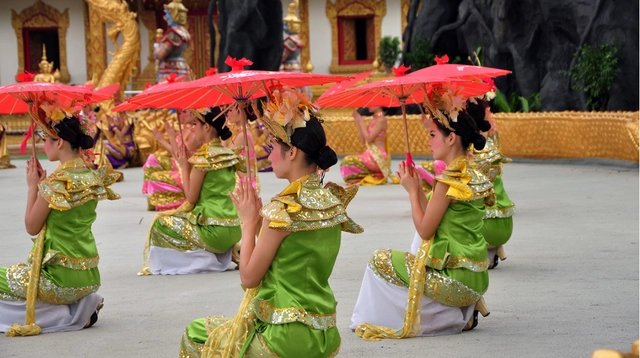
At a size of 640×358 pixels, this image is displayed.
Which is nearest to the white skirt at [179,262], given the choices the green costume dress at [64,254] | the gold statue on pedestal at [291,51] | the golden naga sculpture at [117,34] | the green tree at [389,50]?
the green costume dress at [64,254]

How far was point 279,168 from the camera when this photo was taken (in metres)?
3.43

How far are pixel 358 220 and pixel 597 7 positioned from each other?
28.8ft

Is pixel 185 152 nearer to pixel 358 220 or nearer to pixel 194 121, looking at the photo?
pixel 194 121

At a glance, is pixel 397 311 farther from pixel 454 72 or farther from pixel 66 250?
pixel 66 250

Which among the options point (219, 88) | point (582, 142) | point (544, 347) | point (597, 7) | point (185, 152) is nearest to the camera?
point (219, 88)

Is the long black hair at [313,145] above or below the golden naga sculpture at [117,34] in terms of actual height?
below

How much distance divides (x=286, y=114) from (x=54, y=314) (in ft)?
7.34

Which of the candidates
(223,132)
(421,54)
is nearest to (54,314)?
(223,132)

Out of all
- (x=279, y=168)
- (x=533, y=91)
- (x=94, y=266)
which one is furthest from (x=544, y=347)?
(x=533, y=91)

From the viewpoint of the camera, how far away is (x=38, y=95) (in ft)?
15.8

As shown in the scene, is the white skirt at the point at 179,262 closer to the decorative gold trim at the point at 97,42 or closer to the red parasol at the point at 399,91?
the red parasol at the point at 399,91

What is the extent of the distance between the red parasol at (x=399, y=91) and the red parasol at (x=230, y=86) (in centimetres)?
46

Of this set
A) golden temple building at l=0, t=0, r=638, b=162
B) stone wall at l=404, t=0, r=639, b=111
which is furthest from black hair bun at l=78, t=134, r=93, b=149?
golden temple building at l=0, t=0, r=638, b=162

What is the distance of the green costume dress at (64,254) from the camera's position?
15.7ft
